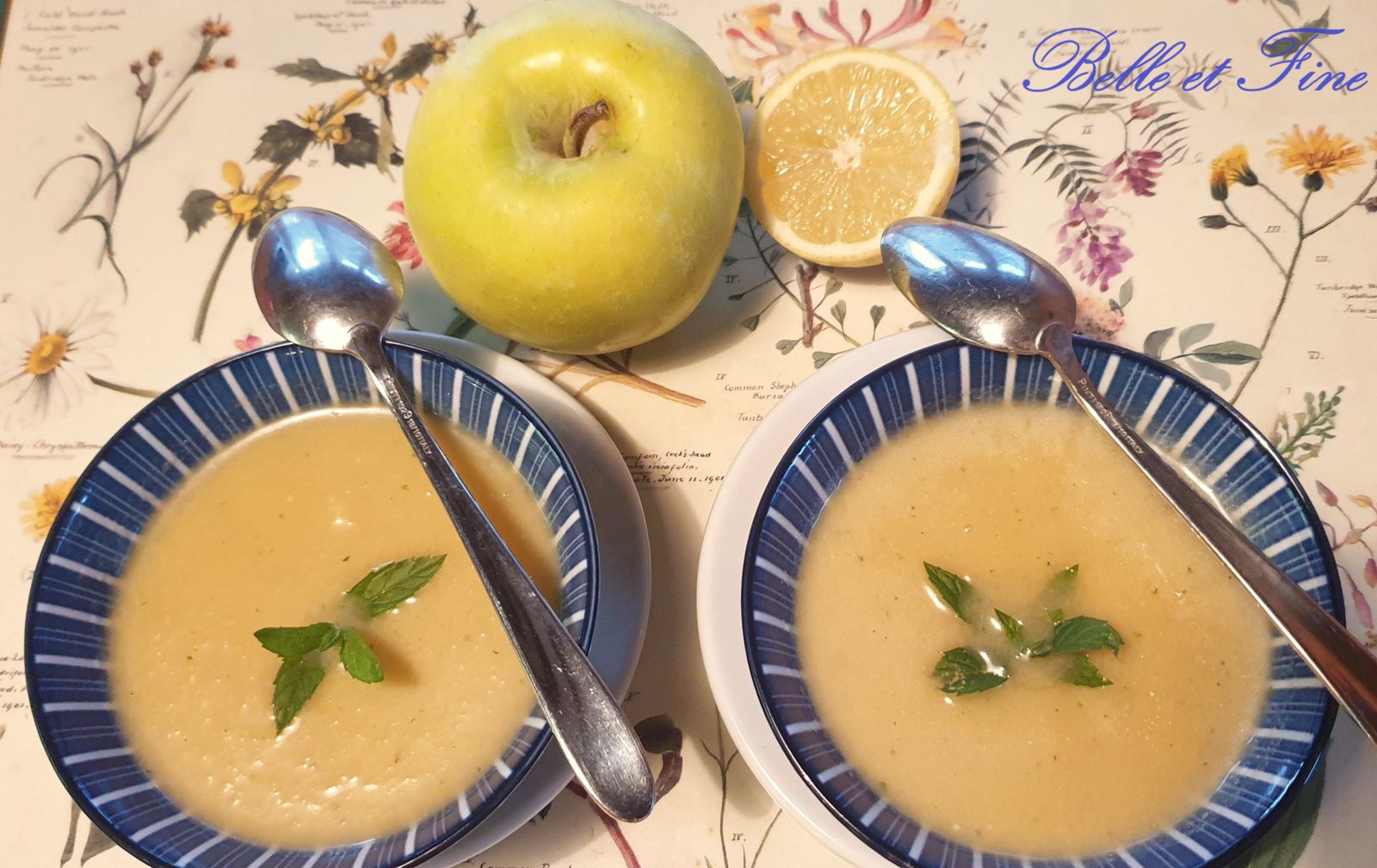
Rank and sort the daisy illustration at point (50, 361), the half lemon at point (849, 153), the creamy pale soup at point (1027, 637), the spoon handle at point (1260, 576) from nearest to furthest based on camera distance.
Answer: the spoon handle at point (1260, 576) → the creamy pale soup at point (1027, 637) → the half lemon at point (849, 153) → the daisy illustration at point (50, 361)

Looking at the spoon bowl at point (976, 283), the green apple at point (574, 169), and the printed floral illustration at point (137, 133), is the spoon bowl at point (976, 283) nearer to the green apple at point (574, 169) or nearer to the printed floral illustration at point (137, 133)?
the green apple at point (574, 169)

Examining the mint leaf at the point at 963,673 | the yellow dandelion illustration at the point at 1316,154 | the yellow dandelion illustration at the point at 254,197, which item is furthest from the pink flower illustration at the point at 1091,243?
the yellow dandelion illustration at the point at 254,197

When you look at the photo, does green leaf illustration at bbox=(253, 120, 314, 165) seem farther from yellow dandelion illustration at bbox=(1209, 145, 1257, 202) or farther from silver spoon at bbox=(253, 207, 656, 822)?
yellow dandelion illustration at bbox=(1209, 145, 1257, 202)

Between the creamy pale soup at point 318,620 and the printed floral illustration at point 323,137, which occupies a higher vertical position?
the printed floral illustration at point 323,137

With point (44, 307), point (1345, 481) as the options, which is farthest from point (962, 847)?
point (44, 307)

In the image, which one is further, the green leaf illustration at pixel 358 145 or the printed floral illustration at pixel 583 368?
the green leaf illustration at pixel 358 145

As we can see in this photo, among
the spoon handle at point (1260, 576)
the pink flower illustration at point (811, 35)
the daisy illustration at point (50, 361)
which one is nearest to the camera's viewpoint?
the spoon handle at point (1260, 576)

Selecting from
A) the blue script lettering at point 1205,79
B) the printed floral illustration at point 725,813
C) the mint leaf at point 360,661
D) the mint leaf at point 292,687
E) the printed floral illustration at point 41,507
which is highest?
the blue script lettering at point 1205,79
